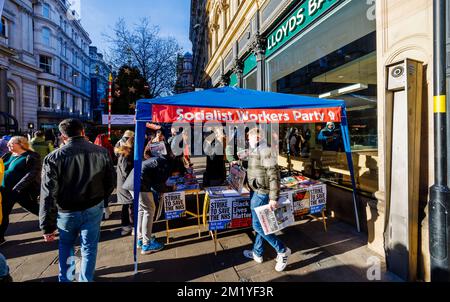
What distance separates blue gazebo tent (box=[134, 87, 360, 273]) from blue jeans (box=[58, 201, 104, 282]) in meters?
0.66

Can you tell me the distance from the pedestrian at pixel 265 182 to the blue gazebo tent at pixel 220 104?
0.93 metres

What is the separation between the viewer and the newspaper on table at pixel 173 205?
4188mm

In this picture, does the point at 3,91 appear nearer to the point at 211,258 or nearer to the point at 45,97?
the point at 45,97

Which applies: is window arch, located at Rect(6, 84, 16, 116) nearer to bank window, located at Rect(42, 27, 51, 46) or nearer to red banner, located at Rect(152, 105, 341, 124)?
bank window, located at Rect(42, 27, 51, 46)

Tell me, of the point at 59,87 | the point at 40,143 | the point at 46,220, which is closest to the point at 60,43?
the point at 59,87

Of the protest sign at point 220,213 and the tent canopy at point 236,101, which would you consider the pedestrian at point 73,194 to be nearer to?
the tent canopy at point 236,101

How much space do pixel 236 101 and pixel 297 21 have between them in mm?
4243

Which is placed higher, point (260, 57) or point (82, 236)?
point (260, 57)

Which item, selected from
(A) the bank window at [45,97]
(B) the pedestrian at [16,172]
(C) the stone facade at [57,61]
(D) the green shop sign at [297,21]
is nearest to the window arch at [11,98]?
(C) the stone facade at [57,61]

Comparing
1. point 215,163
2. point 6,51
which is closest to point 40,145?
point 215,163

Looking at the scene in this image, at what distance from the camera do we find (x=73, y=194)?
257 cm

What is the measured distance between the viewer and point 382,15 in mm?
3719

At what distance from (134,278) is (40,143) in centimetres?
561
